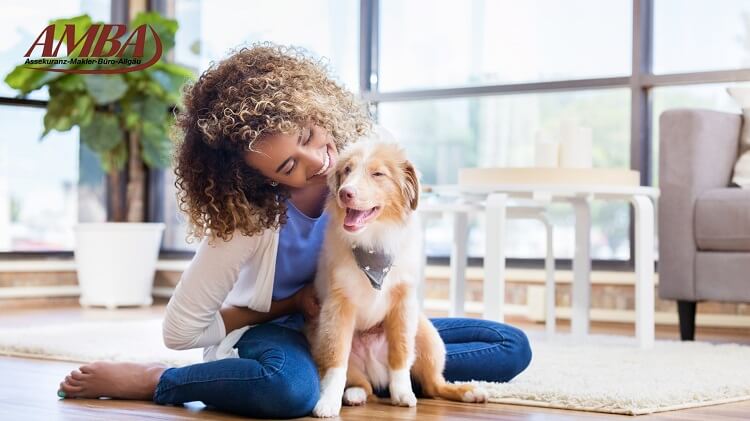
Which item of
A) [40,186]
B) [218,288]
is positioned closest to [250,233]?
[218,288]

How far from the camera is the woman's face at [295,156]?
189 centimetres

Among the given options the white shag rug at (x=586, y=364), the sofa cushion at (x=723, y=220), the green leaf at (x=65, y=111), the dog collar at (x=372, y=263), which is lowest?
the white shag rug at (x=586, y=364)

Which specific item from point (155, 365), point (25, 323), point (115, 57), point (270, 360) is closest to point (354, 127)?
point (270, 360)

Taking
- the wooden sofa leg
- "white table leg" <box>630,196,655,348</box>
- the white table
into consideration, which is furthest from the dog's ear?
the wooden sofa leg

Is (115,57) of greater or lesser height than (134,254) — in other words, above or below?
above

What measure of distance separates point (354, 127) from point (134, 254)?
10.8 ft

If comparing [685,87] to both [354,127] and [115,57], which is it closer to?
[354,127]

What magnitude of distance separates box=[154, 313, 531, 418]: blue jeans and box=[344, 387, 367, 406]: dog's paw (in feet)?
0.36

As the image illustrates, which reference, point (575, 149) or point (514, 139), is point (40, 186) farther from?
point (575, 149)

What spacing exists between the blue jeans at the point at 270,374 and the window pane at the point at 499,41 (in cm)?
265

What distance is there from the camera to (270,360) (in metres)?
1.87

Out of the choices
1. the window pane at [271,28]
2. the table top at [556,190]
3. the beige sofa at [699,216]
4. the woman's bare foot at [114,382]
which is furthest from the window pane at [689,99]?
the woman's bare foot at [114,382]

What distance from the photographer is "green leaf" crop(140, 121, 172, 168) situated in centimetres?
527

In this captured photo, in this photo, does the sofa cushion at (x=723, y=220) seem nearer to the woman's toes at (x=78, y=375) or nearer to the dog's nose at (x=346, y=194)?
the dog's nose at (x=346, y=194)
